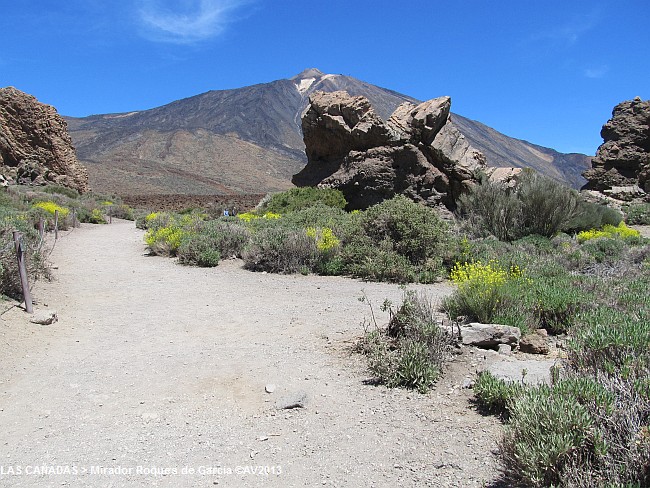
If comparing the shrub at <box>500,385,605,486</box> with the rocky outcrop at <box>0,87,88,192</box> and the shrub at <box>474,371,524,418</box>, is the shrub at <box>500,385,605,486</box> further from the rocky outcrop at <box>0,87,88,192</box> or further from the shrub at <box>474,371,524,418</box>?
the rocky outcrop at <box>0,87,88,192</box>

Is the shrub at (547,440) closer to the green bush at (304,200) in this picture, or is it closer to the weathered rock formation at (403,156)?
the green bush at (304,200)

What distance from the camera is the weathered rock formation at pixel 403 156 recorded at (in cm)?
1675

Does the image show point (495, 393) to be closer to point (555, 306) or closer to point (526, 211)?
point (555, 306)

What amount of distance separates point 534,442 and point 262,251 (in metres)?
8.33

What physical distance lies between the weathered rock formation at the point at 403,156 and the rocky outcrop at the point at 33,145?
72.9ft

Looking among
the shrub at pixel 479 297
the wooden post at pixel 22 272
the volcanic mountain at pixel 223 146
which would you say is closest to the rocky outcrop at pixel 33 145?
the wooden post at pixel 22 272

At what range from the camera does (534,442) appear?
2666 millimetres

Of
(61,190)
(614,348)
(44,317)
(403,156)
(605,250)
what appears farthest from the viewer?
(61,190)

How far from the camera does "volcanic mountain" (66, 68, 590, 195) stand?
2963 inches

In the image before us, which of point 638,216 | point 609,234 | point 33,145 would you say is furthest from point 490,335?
point 33,145

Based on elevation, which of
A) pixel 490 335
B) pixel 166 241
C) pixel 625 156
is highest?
pixel 625 156

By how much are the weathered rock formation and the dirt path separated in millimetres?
9746

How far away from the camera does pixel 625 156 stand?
24641mm

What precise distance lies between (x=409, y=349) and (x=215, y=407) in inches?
66.9
